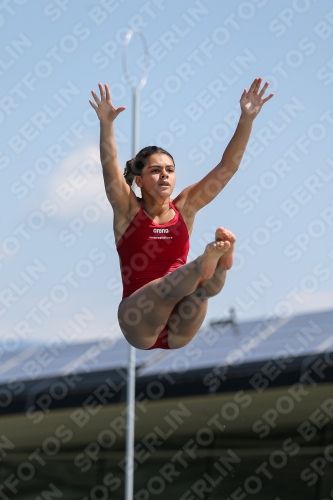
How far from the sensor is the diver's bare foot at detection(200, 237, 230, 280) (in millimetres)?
7090

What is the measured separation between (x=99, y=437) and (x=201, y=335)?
290cm

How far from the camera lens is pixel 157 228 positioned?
788 centimetres

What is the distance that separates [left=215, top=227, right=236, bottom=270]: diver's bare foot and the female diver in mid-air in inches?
2.5

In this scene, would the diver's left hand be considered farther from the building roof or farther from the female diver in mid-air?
the building roof

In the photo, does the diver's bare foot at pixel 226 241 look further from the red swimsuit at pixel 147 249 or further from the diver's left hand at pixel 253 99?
the diver's left hand at pixel 253 99

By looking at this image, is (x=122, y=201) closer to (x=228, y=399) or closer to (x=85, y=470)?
(x=228, y=399)

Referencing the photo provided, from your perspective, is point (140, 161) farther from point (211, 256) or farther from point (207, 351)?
point (207, 351)

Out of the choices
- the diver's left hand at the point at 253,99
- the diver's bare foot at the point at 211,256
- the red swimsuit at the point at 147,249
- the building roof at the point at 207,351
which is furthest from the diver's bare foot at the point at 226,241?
the building roof at the point at 207,351

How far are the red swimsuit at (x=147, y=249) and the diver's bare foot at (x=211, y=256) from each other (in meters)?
0.82

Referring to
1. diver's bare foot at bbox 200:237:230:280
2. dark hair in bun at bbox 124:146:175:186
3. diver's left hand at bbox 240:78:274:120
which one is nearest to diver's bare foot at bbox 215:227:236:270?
diver's bare foot at bbox 200:237:230:280

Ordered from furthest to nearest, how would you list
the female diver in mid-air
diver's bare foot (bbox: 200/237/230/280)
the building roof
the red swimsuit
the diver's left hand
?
the building roof → the diver's left hand → the red swimsuit → the female diver in mid-air → diver's bare foot (bbox: 200/237/230/280)

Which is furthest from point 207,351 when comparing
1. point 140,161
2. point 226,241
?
point 226,241

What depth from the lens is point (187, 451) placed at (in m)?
16.8

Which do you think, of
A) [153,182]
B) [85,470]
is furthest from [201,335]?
Answer: [153,182]
